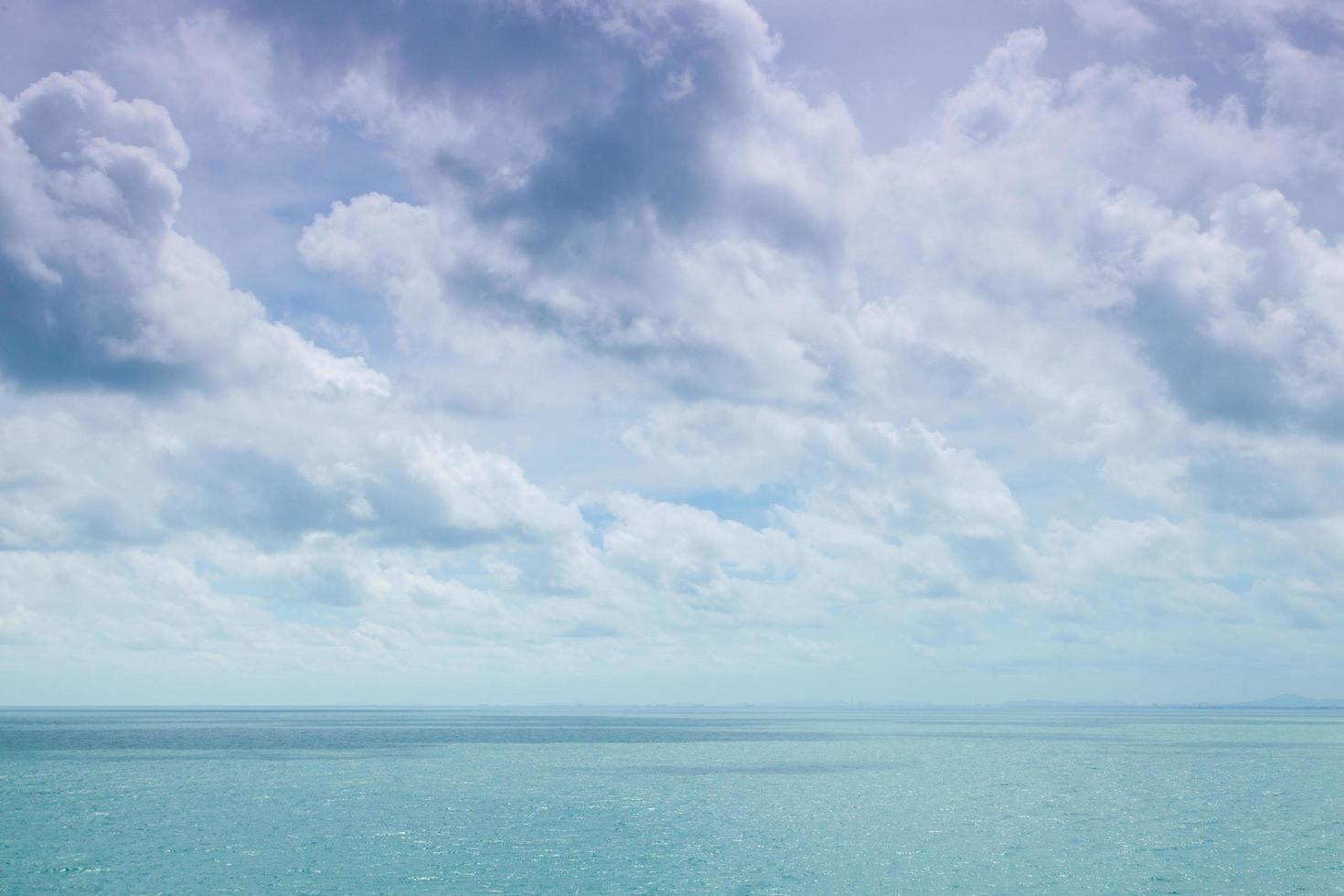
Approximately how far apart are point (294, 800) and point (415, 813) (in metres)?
13.5

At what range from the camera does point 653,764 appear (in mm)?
126750

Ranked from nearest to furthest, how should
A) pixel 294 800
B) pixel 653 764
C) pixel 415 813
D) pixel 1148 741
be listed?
1. pixel 415 813
2. pixel 294 800
3. pixel 653 764
4. pixel 1148 741

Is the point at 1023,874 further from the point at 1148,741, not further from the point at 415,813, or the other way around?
the point at 1148,741

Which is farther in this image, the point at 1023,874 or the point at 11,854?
the point at 11,854

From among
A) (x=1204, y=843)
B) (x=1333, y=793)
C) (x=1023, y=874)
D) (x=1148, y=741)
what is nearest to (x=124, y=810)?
(x=1023, y=874)

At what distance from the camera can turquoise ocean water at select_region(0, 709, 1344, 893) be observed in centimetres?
5088

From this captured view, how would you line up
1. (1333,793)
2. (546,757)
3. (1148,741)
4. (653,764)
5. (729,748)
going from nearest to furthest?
(1333,793) → (653,764) → (546,757) → (729,748) → (1148,741)

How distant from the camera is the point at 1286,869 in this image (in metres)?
54.0

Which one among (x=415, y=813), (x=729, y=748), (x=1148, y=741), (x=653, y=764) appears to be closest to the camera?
(x=415, y=813)

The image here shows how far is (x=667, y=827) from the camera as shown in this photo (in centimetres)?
6850

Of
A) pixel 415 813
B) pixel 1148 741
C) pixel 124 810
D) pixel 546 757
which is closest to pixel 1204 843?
pixel 415 813

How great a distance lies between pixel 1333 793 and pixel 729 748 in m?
88.6

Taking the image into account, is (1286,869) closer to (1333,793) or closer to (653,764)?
(1333,793)

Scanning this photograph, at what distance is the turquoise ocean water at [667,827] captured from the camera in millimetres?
50875
